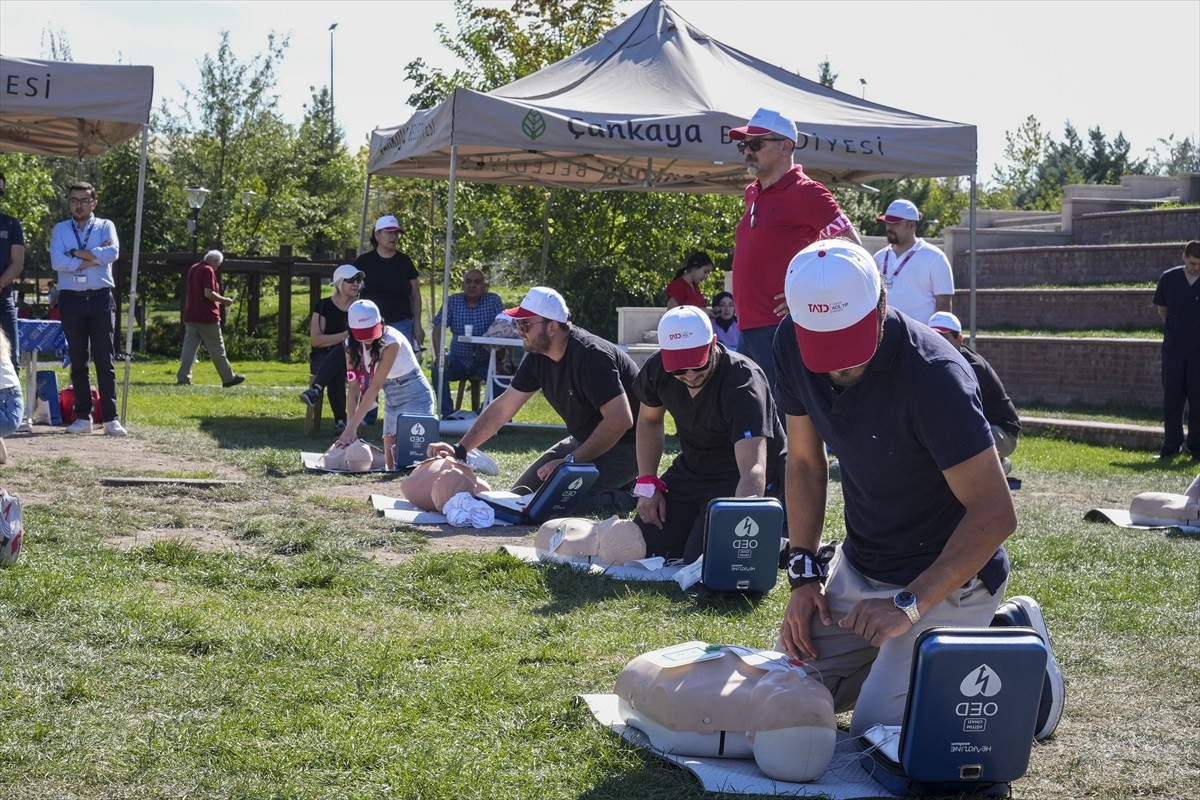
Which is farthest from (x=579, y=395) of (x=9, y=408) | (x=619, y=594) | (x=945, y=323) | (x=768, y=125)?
(x=9, y=408)

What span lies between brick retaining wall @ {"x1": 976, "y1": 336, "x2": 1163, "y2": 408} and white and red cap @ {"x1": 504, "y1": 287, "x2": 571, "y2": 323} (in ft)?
33.1

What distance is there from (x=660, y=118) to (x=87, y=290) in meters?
4.86

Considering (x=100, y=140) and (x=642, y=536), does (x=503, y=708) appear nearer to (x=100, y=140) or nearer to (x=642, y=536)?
(x=642, y=536)

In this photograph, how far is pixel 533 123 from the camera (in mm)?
10445

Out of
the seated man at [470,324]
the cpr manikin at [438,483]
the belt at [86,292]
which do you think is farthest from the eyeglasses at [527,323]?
the seated man at [470,324]

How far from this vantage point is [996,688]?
3203mm

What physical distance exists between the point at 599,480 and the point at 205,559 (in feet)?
8.20

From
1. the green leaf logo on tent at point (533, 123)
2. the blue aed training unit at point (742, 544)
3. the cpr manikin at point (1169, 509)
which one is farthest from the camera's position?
the green leaf logo on tent at point (533, 123)

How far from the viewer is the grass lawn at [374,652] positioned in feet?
11.1

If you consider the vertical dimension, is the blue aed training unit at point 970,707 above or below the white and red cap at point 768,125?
below

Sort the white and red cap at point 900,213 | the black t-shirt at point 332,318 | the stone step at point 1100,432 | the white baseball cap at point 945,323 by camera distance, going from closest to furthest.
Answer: the white baseball cap at point 945,323 < the white and red cap at point 900,213 < the black t-shirt at point 332,318 < the stone step at point 1100,432

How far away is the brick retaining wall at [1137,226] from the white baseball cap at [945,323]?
12.8m

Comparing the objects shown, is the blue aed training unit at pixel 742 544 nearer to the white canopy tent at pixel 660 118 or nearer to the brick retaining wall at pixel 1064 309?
the white canopy tent at pixel 660 118

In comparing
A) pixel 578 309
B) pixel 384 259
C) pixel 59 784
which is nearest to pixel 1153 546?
pixel 59 784
